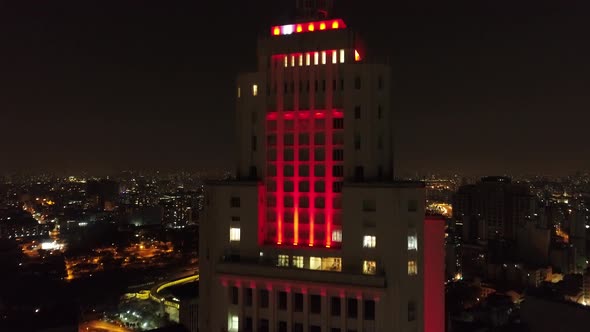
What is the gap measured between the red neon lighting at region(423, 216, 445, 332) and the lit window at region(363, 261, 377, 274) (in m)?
2.90

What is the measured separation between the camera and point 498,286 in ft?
174

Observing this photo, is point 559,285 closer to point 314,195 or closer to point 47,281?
point 314,195

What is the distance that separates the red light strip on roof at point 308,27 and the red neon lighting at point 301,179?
365cm

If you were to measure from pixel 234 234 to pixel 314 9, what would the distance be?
33.9 feet

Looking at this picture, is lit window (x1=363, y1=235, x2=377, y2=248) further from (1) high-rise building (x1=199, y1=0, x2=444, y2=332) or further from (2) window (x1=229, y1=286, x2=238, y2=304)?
(2) window (x1=229, y1=286, x2=238, y2=304)

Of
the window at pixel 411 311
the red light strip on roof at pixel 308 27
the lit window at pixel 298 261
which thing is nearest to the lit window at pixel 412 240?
the window at pixel 411 311

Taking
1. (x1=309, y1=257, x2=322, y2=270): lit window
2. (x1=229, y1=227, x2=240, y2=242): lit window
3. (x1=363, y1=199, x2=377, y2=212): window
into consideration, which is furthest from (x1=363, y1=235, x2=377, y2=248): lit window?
(x1=229, y1=227, x2=240, y2=242): lit window

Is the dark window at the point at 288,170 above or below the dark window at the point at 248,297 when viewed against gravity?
above

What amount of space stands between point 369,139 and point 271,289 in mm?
7021

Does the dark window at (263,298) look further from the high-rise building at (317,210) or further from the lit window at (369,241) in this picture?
the lit window at (369,241)

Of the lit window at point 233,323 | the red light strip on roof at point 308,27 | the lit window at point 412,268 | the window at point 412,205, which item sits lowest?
the lit window at point 233,323

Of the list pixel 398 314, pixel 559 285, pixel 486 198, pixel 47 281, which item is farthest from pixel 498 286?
pixel 47 281

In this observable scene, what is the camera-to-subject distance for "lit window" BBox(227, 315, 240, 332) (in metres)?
18.9

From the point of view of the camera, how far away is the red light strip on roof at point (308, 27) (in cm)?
1994
